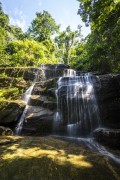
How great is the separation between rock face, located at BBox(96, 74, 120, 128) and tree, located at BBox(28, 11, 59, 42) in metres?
24.6

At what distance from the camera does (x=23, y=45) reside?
2097 cm

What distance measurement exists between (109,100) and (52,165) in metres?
6.49

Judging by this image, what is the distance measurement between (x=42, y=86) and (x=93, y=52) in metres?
4.49

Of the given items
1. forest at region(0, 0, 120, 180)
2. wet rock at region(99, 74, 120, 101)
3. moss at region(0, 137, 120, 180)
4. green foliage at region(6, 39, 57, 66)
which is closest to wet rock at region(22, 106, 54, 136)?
forest at region(0, 0, 120, 180)

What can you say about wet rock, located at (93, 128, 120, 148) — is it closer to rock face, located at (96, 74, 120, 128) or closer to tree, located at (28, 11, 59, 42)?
rock face, located at (96, 74, 120, 128)

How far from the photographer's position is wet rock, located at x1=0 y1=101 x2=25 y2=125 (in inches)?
337

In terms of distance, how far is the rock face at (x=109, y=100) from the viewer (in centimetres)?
894

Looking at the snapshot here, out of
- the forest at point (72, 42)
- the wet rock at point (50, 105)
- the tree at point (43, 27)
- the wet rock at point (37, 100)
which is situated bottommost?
the wet rock at point (50, 105)

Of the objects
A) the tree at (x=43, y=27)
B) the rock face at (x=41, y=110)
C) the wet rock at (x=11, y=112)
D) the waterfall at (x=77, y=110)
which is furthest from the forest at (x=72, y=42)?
the wet rock at (x=11, y=112)

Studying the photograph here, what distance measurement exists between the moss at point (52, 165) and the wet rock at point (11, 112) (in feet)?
11.8

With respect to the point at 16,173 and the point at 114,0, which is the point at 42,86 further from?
the point at 16,173

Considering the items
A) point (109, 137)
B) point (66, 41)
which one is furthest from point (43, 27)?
point (109, 137)

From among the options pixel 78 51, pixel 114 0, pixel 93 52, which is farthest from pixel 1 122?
pixel 78 51

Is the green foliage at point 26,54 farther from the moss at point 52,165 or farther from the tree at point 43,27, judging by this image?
the moss at point 52,165
